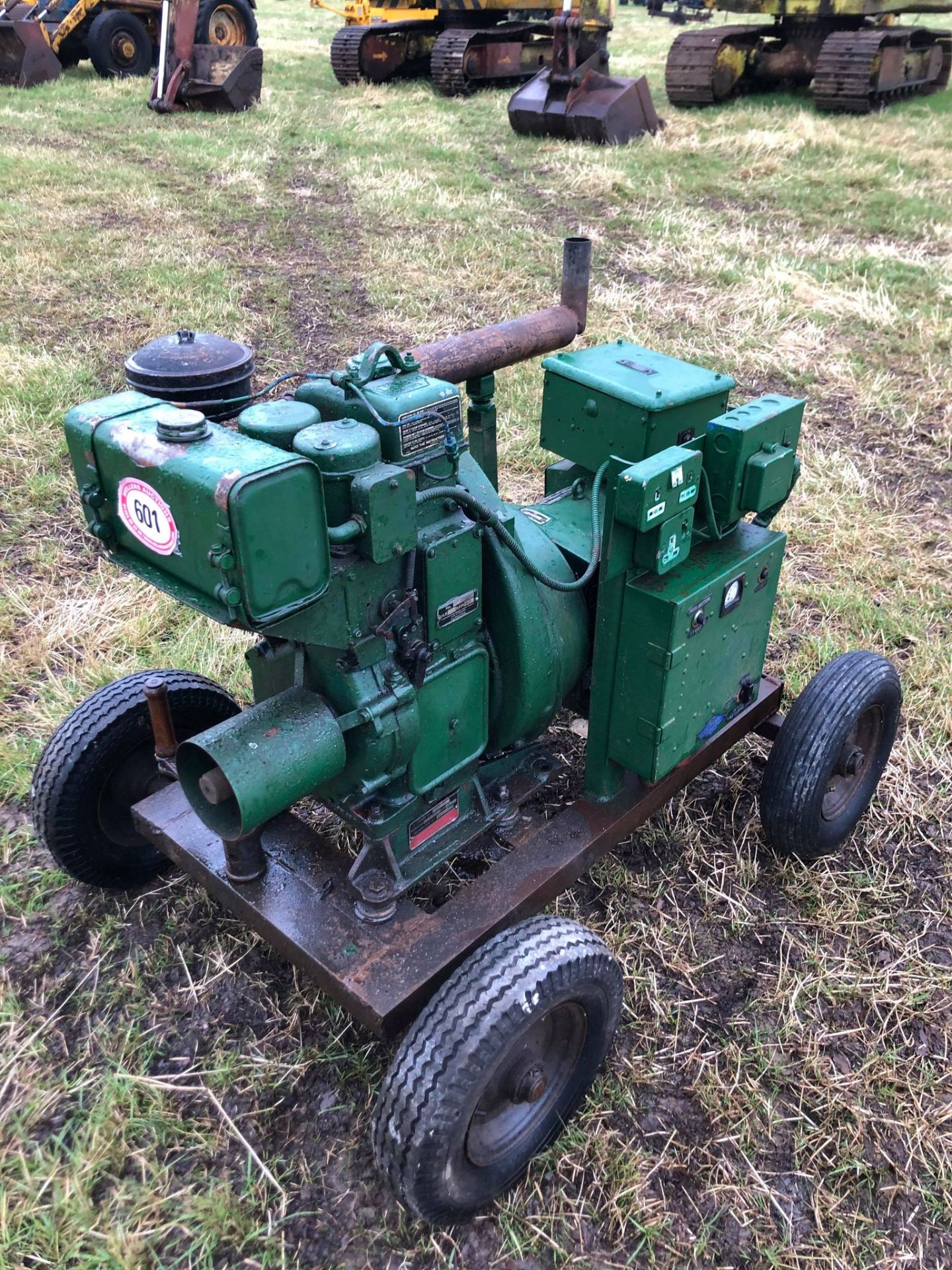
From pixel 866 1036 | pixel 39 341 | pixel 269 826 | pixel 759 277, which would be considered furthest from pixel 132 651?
pixel 759 277

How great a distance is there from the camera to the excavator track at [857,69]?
37.6 feet

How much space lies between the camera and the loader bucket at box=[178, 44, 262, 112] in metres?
11.9

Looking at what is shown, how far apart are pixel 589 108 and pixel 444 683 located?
998cm

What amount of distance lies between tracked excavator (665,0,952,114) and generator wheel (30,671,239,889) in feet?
38.1

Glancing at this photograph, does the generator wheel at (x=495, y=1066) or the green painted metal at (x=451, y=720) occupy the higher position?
the green painted metal at (x=451, y=720)

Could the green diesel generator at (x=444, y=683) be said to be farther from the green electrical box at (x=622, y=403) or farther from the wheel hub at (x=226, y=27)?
the wheel hub at (x=226, y=27)

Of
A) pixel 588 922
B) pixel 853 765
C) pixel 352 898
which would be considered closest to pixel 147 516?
pixel 352 898

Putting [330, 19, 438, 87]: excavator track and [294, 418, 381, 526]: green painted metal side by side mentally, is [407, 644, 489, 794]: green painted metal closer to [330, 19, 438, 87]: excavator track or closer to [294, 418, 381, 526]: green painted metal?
[294, 418, 381, 526]: green painted metal

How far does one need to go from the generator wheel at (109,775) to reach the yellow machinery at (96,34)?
43.3ft

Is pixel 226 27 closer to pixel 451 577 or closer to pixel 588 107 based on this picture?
pixel 588 107

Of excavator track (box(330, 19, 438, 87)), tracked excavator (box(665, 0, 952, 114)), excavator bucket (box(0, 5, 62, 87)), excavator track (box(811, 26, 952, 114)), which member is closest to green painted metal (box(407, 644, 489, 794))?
tracked excavator (box(665, 0, 952, 114))

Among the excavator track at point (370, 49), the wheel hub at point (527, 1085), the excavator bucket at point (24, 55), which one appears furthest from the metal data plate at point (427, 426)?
the excavator bucket at point (24, 55)

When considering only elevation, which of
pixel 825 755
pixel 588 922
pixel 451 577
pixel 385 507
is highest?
pixel 385 507

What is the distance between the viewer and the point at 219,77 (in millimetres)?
11914
